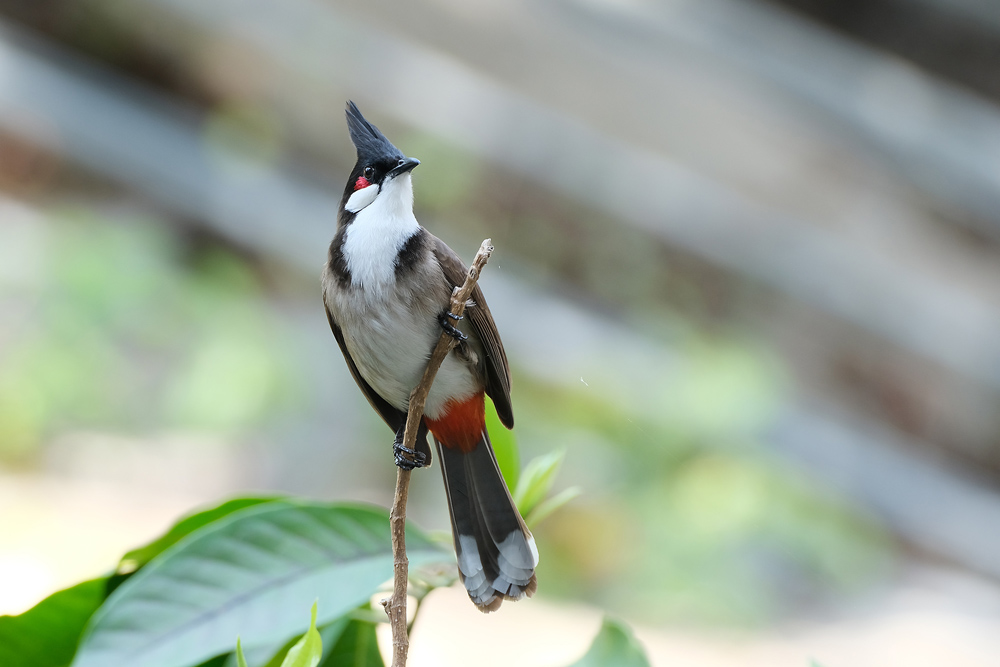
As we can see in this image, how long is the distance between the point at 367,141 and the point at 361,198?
48mm

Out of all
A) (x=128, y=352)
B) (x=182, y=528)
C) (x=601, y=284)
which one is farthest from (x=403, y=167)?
(x=128, y=352)

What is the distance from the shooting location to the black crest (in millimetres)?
624

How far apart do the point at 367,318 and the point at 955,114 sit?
98.6 inches

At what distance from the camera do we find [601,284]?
2.61m

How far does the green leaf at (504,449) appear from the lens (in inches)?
28.7

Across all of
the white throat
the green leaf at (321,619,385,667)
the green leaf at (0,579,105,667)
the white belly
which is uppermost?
the white throat

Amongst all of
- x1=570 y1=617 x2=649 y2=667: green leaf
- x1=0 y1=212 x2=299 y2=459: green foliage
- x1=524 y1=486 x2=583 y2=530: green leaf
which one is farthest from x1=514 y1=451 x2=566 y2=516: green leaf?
x1=0 y1=212 x2=299 y2=459: green foliage

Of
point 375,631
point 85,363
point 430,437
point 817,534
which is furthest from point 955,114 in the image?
point 85,363

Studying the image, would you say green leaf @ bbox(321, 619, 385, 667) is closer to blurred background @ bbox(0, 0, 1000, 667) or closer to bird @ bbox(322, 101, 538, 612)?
bird @ bbox(322, 101, 538, 612)

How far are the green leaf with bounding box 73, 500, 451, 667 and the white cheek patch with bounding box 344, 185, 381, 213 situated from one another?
0.79 feet

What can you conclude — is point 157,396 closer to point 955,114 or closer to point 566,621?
point 566,621

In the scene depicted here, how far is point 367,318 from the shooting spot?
67 cm

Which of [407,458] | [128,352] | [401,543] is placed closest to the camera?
[401,543]

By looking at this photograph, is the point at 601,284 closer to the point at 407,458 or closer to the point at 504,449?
the point at 504,449
